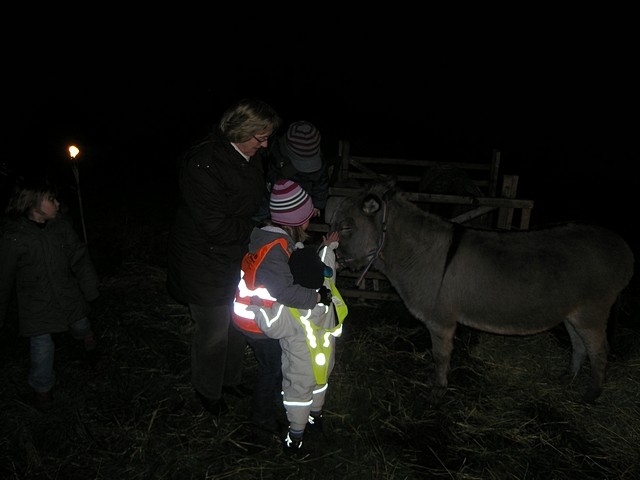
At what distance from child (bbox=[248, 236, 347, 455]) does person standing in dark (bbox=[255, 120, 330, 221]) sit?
1.44 m

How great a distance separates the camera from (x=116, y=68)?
23.1 meters

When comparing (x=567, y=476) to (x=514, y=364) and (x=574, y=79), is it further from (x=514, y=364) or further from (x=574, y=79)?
(x=574, y=79)

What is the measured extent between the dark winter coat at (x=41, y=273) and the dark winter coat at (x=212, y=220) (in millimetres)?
1142

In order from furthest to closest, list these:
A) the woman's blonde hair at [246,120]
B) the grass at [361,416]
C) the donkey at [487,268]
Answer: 1. the donkey at [487,268]
2. the grass at [361,416]
3. the woman's blonde hair at [246,120]

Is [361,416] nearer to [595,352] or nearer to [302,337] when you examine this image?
[302,337]

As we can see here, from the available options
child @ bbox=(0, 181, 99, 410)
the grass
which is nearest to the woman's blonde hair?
child @ bbox=(0, 181, 99, 410)

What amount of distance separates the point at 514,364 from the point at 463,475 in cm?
176

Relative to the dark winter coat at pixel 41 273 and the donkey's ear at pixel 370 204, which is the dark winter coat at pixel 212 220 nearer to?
the donkey's ear at pixel 370 204

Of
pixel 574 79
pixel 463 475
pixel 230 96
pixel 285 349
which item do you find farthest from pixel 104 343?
pixel 574 79

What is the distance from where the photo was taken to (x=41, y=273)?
11.7ft

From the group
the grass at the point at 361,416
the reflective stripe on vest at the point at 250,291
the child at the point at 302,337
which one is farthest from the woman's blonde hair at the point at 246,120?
the grass at the point at 361,416

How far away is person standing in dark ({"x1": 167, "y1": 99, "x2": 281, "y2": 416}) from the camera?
9.11ft

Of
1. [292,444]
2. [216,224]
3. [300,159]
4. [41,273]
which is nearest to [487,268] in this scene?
[300,159]

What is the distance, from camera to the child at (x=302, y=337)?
2.78m
